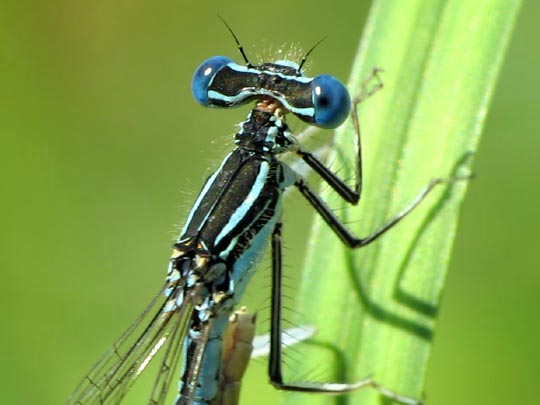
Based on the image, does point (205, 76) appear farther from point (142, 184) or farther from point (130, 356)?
point (142, 184)

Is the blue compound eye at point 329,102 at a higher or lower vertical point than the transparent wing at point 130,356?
higher

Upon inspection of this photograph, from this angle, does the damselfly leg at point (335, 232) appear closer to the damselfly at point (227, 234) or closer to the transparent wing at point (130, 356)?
the damselfly at point (227, 234)

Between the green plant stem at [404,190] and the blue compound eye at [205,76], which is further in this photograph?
the blue compound eye at [205,76]

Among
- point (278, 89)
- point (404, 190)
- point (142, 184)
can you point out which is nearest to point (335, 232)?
point (404, 190)

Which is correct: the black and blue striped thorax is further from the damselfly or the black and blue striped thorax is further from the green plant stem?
the green plant stem

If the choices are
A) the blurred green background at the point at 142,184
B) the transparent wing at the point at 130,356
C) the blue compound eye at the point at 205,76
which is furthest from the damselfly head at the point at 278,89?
the transparent wing at the point at 130,356

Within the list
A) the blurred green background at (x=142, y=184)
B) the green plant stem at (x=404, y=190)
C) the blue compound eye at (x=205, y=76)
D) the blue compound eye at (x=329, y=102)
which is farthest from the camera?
the blurred green background at (x=142, y=184)
